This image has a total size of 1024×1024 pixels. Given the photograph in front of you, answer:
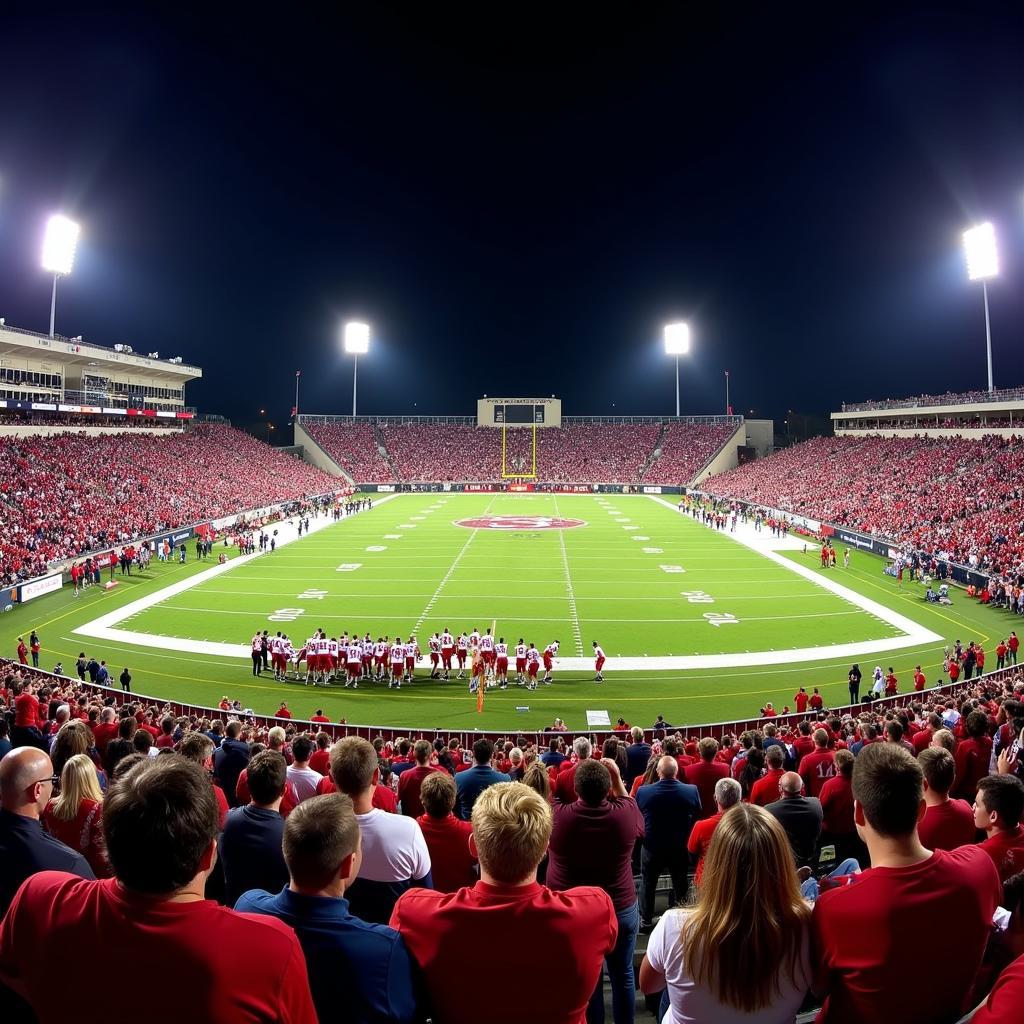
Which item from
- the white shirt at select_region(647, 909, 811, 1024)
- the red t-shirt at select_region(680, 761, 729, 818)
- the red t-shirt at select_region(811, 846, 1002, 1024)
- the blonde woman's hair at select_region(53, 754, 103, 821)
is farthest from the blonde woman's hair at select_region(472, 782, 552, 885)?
the red t-shirt at select_region(680, 761, 729, 818)

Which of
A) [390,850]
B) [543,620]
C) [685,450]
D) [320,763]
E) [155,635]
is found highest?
[685,450]

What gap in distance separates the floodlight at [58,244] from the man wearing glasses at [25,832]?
53928 millimetres

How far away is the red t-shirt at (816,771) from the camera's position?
8062mm

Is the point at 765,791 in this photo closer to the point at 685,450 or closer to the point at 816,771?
the point at 816,771

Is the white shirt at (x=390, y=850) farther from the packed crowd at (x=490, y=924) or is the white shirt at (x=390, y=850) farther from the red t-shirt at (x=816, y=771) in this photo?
the red t-shirt at (x=816, y=771)

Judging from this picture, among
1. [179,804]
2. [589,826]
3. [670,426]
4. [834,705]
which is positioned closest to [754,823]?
[179,804]

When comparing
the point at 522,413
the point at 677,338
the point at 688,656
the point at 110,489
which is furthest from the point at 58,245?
the point at 677,338

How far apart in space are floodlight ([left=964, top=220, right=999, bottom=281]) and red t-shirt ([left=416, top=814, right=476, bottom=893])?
54.9m

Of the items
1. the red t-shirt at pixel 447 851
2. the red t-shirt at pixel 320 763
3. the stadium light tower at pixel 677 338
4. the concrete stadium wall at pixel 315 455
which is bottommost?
the red t-shirt at pixel 320 763

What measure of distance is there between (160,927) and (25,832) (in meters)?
1.94

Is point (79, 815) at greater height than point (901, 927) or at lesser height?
→ lesser

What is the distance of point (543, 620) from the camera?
87.7ft

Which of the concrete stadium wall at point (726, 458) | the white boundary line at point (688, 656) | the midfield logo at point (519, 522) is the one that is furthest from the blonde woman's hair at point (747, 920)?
the concrete stadium wall at point (726, 458)

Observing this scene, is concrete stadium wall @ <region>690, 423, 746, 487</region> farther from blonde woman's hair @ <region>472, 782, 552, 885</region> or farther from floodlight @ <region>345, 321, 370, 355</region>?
blonde woman's hair @ <region>472, 782, 552, 885</region>
